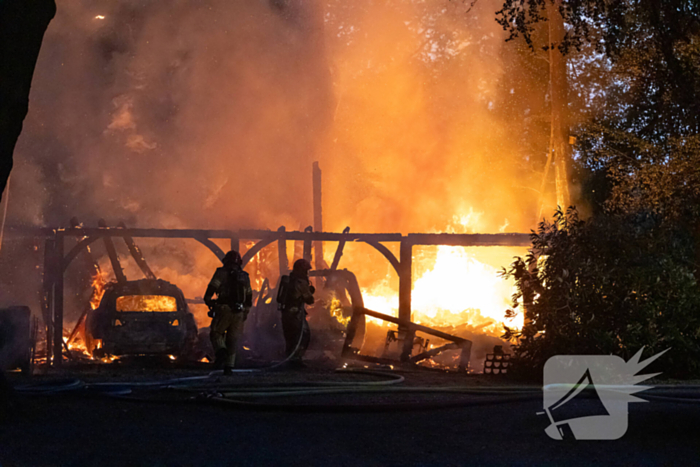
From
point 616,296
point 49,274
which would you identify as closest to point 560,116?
point 616,296

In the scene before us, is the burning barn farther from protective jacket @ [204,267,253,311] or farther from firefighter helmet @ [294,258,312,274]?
protective jacket @ [204,267,253,311]

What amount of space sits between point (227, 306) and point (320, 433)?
5.70 metres

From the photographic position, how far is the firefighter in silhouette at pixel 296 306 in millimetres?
12008

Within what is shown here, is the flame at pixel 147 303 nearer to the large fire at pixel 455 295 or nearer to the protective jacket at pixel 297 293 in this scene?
the protective jacket at pixel 297 293

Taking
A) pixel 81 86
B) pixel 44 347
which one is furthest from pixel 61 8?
pixel 44 347

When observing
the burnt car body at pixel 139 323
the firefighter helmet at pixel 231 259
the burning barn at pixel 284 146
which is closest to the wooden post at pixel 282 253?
the burning barn at pixel 284 146

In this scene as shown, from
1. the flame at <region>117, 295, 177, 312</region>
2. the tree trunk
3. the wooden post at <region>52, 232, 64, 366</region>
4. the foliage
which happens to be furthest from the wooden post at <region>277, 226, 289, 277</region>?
the foliage

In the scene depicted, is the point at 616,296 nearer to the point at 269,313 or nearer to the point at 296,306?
the point at 296,306

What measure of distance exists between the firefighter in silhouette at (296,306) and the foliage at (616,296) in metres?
4.00

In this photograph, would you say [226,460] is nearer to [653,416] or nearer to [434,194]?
[653,416]

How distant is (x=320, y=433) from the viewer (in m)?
5.27

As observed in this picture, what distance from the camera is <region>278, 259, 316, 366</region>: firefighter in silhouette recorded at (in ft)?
39.4

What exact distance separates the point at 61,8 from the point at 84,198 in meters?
8.82

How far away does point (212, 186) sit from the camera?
3092 cm
